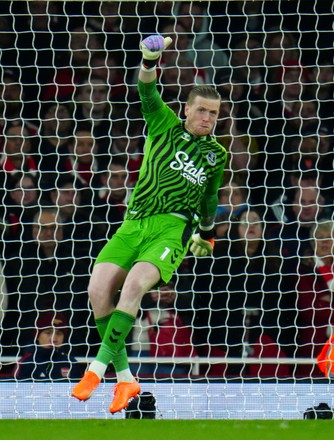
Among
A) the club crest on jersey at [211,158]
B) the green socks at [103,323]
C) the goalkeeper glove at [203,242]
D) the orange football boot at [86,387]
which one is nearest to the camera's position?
the orange football boot at [86,387]

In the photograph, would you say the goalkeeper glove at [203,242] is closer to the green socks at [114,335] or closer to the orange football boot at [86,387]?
the green socks at [114,335]

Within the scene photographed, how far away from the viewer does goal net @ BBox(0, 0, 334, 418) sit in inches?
360

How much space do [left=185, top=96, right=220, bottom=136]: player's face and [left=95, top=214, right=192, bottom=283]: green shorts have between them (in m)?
0.58

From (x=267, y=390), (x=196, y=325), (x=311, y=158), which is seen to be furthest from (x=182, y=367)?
(x=311, y=158)

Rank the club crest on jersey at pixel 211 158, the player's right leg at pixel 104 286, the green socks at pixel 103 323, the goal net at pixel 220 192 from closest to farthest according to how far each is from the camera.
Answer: the player's right leg at pixel 104 286 → the green socks at pixel 103 323 → the club crest on jersey at pixel 211 158 → the goal net at pixel 220 192

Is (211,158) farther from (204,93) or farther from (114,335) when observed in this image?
(114,335)

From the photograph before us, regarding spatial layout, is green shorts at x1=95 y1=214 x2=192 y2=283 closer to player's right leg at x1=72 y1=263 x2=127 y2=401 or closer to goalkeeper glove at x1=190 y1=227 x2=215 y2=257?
player's right leg at x1=72 y1=263 x2=127 y2=401

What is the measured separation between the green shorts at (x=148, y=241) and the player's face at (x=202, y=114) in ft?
1.90

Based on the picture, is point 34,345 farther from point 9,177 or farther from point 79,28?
point 79,28

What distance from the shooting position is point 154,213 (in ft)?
23.1

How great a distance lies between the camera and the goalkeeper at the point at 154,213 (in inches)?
265
